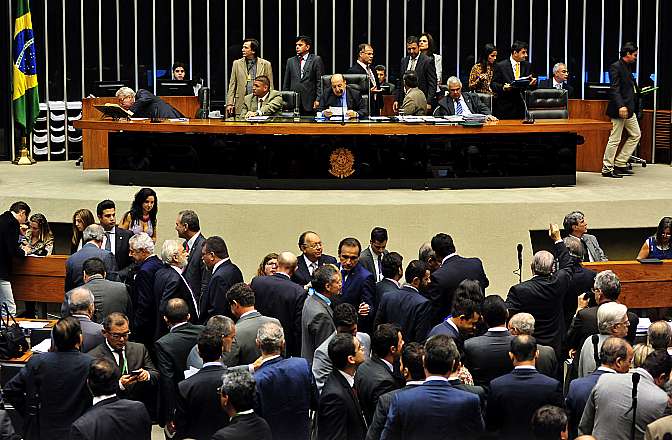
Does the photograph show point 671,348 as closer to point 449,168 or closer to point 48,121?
point 449,168

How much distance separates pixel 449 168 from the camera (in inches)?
580

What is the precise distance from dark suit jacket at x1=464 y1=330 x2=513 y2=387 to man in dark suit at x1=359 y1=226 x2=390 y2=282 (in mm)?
2610

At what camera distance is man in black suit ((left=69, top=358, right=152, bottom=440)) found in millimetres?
6617

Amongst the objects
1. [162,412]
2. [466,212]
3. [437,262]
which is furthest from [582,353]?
[466,212]

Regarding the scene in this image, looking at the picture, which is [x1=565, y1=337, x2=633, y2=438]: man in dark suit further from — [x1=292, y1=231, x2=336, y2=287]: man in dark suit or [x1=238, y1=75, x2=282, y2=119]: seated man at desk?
[x1=238, y1=75, x2=282, y2=119]: seated man at desk

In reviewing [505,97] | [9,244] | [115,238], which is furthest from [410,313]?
[505,97]

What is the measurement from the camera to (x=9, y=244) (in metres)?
11.5

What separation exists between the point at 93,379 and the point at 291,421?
136 centimetres

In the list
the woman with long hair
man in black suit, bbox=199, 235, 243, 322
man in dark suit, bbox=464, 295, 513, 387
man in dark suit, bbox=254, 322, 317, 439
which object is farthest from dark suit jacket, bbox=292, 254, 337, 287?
man in dark suit, bbox=254, 322, 317, 439

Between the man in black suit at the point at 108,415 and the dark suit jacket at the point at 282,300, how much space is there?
2384 millimetres

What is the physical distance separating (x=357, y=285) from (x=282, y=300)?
77 centimetres

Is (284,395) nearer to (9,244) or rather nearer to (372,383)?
(372,383)

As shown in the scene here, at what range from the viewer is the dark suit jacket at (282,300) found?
29.9 feet

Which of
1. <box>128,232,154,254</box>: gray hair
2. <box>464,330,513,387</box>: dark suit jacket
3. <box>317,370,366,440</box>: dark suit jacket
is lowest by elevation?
<box>317,370,366,440</box>: dark suit jacket
